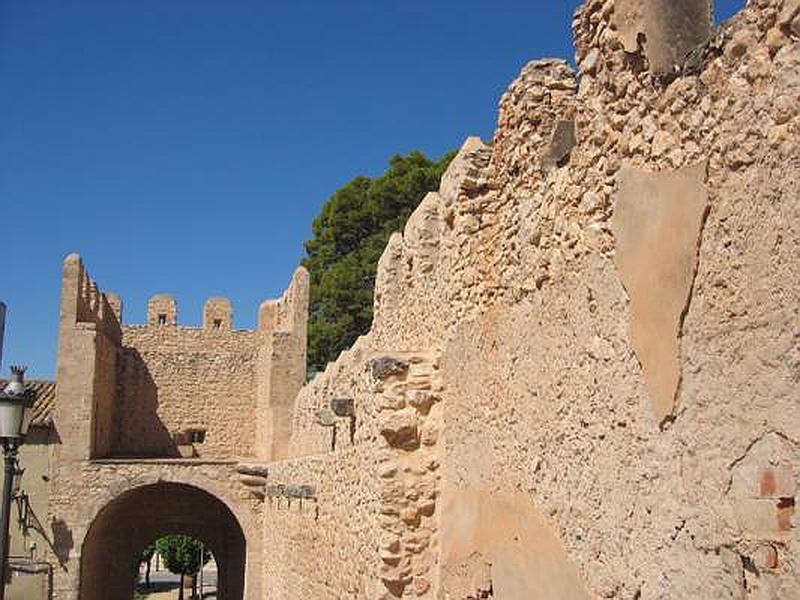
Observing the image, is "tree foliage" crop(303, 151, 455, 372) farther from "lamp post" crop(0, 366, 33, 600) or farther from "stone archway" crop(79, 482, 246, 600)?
"lamp post" crop(0, 366, 33, 600)

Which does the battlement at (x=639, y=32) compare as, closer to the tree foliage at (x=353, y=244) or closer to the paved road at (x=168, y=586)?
the tree foliage at (x=353, y=244)

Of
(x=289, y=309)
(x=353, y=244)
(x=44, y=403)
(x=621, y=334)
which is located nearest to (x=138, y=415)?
(x=44, y=403)

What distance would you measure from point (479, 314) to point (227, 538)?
19.5 meters

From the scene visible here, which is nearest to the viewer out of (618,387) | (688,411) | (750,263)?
(750,263)

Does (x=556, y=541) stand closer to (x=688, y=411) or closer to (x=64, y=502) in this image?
(x=688, y=411)

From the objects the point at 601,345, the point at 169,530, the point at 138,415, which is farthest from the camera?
the point at 169,530

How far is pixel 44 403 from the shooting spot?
2016cm

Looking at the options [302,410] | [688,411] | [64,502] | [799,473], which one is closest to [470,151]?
[688,411]

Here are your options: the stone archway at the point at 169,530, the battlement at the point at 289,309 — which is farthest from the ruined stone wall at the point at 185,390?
the stone archway at the point at 169,530

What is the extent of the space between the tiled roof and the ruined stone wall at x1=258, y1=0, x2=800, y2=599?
14.2 meters

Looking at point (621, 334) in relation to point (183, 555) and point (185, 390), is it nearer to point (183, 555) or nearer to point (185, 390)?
point (185, 390)

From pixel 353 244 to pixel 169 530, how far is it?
372 inches

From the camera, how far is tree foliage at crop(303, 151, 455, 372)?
25703mm

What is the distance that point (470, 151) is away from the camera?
605cm
